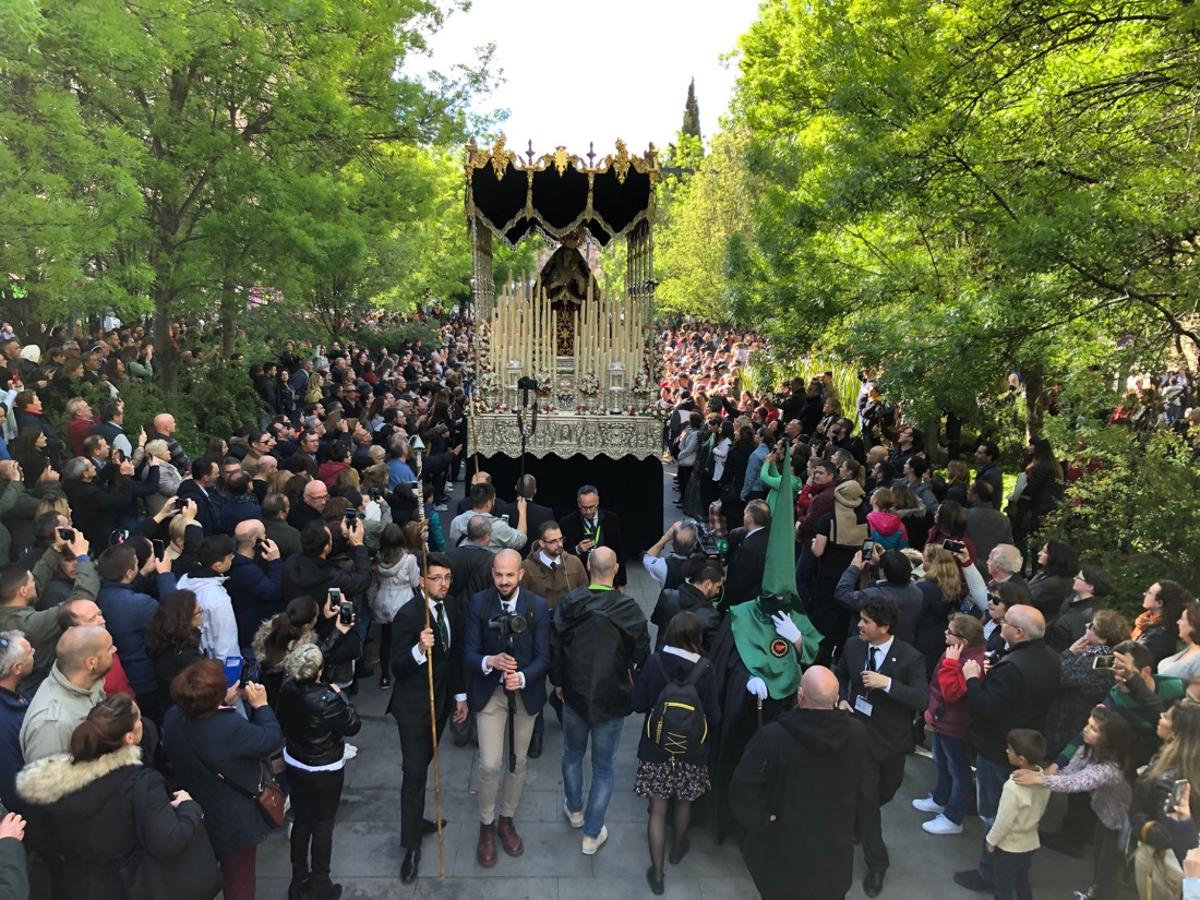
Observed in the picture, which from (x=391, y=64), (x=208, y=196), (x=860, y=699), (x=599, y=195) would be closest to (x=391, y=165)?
(x=391, y=64)

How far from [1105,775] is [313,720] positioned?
4.24m

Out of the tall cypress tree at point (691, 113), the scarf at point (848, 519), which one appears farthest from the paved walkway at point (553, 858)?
the tall cypress tree at point (691, 113)

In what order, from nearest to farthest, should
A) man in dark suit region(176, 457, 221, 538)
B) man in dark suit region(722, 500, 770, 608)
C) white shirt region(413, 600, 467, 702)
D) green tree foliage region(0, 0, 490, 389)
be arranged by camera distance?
white shirt region(413, 600, 467, 702) → man in dark suit region(722, 500, 770, 608) → man in dark suit region(176, 457, 221, 538) → green tree foliage region(0, 0, 490, 389)

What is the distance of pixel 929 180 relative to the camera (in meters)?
9.17

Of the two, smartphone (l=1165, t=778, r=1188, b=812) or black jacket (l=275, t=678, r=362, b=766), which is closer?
smartphone (l=1165, t=778, r=1188, b=812)

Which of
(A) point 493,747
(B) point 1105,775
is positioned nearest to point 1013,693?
(B) point 1105,775

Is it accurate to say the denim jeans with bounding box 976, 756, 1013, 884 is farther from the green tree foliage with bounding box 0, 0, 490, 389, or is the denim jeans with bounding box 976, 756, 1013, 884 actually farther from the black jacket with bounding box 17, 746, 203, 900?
the green tree foliage with bounding box 0, 0, 490, 389

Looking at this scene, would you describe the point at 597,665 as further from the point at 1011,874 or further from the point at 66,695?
the point at 66,695

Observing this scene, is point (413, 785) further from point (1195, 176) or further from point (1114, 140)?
point (1114, 140)

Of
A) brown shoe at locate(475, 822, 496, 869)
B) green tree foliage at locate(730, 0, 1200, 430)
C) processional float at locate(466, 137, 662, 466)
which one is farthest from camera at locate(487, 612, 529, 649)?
processional float at locate(466, 137, 662, 466)

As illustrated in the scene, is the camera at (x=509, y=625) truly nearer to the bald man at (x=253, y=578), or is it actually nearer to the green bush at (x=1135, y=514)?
the bald man at (x=253, y=578)

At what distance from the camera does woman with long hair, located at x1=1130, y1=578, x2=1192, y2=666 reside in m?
5.38

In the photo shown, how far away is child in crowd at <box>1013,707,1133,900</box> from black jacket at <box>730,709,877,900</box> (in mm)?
1205

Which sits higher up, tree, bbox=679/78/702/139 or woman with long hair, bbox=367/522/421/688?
tree, bbox=679/78/702/139
